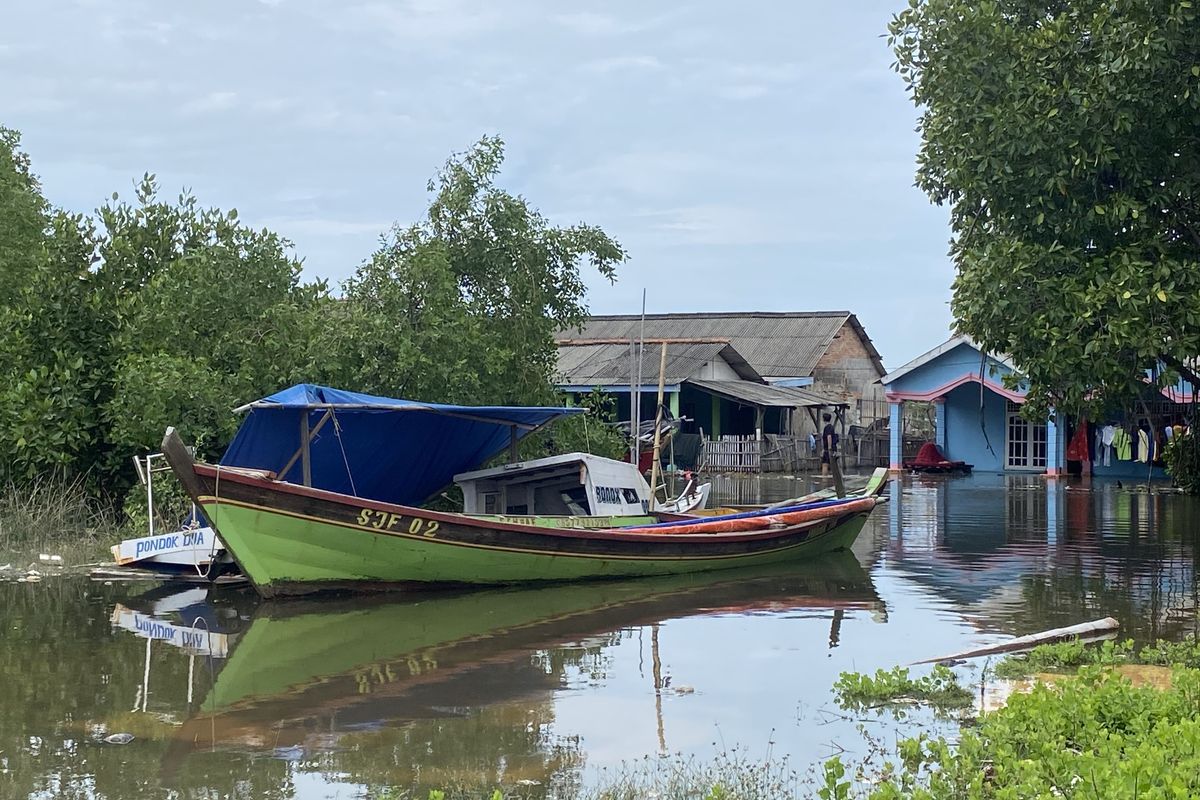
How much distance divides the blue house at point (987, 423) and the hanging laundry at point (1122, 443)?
223mm

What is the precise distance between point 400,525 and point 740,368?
23904 millimetres

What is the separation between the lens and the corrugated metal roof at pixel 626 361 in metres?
31.7

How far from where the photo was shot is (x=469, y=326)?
16.8 m

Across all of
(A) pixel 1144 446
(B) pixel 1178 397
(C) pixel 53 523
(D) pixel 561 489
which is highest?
(B) pixel 1178 397

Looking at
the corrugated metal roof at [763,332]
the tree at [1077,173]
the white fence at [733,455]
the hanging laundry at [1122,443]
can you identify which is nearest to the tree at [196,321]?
the tree at [1077,173]

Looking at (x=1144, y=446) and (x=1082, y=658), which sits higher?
(x=1144, y=446)

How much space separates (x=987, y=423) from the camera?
32.8 meters

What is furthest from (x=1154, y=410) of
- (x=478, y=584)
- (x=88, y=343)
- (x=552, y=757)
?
(x=552, y=757)

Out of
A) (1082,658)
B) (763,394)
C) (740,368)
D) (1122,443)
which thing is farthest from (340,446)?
(740,368)

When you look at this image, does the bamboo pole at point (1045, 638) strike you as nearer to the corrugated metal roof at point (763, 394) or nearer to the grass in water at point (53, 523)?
the grass in water at point (53, 523)

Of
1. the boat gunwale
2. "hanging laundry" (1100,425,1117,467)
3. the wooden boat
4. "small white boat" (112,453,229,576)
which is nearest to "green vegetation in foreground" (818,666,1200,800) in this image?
the boat gunwale

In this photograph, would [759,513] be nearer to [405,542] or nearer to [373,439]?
[373,439]

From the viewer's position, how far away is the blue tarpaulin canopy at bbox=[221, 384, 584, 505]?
1271cm

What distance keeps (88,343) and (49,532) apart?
2.72 metres
